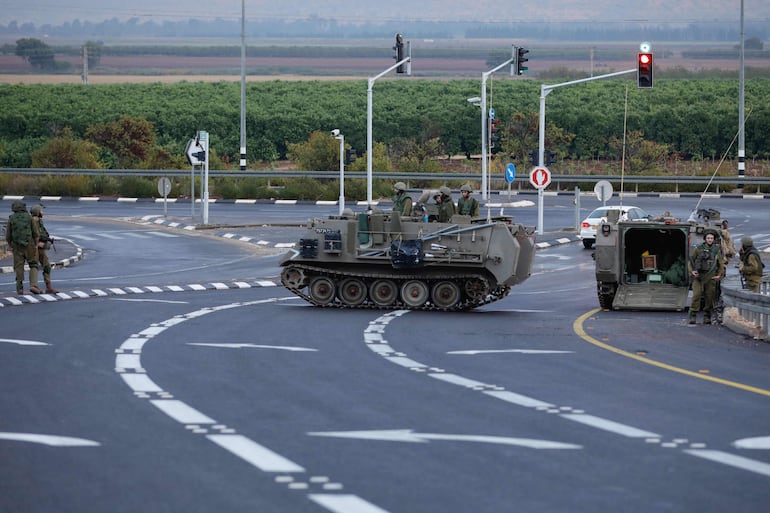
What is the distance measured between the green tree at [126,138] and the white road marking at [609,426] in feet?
272

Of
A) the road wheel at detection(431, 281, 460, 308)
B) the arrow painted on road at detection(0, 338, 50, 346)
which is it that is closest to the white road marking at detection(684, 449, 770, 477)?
the arrow painted on road at detection(0, 338, 50, 346)

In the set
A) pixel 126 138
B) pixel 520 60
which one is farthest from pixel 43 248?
pixel 126 138

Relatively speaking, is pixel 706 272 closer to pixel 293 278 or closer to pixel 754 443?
pixel 293 278

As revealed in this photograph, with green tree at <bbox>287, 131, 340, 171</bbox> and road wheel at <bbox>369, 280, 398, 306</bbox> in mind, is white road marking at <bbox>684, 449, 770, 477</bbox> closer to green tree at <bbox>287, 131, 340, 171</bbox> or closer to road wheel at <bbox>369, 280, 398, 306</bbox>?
road wheel at <bbox>369, 280, 398, 306</bbox>

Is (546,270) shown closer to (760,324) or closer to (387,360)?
(760,324)

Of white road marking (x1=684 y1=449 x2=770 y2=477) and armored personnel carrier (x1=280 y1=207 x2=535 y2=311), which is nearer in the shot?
white road marking (x1=684 y1=449 x2=770 y2=477)

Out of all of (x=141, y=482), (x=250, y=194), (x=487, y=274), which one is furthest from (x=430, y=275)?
(x=250, y=194)

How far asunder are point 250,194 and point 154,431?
194 feet

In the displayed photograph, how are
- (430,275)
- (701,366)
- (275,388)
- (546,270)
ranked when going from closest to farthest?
(275,388), (701,366), (430,275), (546,270)

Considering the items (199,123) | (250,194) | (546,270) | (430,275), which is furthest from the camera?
(199,123)

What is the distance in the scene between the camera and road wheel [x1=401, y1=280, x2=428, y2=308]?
88.4ft

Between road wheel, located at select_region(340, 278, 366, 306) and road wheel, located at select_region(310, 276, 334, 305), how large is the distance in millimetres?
212

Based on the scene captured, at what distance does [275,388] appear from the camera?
49.5 ft

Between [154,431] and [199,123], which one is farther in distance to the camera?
[199,123]
